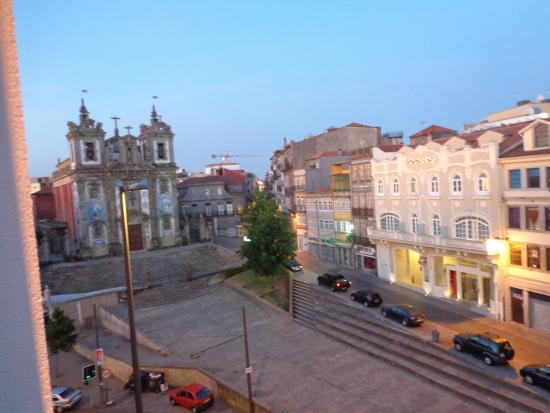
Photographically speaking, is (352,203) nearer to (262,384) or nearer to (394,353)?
(394,353)

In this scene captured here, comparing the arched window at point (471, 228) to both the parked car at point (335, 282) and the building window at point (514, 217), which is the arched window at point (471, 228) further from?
the parked car at point (335, 282)

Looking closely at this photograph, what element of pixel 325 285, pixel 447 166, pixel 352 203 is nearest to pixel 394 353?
pixel 325 285

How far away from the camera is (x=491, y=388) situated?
21.8 metres

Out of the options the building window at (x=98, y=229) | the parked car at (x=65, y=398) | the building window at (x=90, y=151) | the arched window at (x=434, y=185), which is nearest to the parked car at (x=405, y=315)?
the arched window at (x=434, y=185)

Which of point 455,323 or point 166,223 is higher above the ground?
point 166,223

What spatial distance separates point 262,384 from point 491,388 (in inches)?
470

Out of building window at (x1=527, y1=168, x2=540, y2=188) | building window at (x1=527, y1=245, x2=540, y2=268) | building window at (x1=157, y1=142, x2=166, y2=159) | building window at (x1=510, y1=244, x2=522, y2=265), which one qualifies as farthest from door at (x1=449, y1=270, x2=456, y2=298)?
building window at (x1=157, y1=142, x2=166, y2=159)

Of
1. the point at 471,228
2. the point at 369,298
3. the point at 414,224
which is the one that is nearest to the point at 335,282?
the point at 369,298

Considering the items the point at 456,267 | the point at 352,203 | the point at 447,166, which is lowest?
the point at 456,267

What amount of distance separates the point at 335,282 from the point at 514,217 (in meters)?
15.0

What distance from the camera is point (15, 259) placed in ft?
8.35

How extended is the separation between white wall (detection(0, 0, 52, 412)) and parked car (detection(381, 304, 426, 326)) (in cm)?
2890

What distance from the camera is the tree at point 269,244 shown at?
40188 millimetres

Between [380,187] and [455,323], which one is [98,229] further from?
[455,323]
